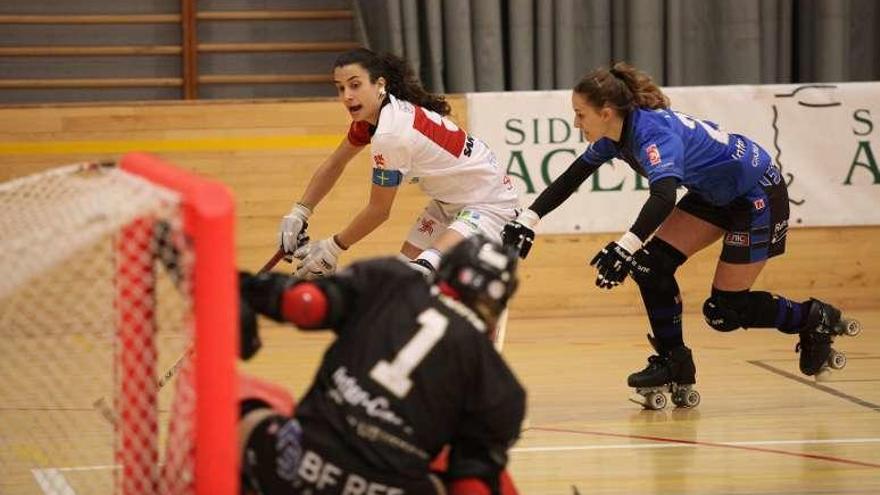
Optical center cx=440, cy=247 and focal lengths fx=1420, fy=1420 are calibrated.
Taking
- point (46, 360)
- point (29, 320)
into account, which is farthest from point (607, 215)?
point (29, 320)

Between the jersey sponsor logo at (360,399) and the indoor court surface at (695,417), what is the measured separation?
1490 mm

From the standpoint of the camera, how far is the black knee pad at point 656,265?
6.07 meters

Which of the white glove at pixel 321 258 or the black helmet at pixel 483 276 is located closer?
the black helmet at pixel 483 276

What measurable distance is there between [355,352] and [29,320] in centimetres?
174

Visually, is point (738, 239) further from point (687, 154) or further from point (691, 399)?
point (691, 399)

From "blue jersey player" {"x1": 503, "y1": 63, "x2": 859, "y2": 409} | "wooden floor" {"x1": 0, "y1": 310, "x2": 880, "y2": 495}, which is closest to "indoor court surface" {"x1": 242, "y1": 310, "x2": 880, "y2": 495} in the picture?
"wooden floor" {"x1": 0, "y1": 310, "x2": 880, "y2": 495}

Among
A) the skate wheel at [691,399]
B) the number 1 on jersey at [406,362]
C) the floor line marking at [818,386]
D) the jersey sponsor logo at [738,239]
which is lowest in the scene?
the floor line marking at [818,386]

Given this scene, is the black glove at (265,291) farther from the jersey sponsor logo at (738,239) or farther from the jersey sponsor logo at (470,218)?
the jersey sponsor logo at (738,239)

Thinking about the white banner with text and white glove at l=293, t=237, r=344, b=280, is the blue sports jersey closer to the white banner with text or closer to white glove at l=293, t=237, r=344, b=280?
white glove at l=293, t=237, r=344, b=280

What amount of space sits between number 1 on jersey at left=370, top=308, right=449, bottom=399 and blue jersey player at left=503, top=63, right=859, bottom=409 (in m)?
2.46

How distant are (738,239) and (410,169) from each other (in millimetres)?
1453

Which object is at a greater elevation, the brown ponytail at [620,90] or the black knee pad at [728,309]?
the brown ponytail at [620,90]

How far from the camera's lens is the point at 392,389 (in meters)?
3.24

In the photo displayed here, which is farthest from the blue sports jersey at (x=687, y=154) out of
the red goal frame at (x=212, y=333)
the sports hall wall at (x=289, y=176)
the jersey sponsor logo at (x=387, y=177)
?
the sports hall wall at (x=289, y=176)
